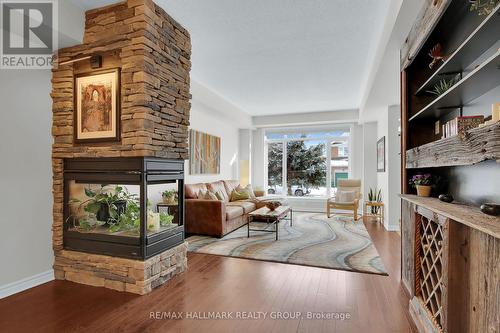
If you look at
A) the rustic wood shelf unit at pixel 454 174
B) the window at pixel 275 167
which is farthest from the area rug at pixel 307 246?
the window at pixel 275 167

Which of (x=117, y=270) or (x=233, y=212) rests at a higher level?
(x=233, y=212)

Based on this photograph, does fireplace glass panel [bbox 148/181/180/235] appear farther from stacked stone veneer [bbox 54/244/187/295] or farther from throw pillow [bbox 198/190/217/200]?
throw pillow [bbox 198/190/217/200]

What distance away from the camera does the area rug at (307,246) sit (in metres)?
3.41

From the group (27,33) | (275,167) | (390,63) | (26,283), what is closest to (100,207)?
(26,283)

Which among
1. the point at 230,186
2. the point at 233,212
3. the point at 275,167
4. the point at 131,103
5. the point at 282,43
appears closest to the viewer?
the point at 131,103

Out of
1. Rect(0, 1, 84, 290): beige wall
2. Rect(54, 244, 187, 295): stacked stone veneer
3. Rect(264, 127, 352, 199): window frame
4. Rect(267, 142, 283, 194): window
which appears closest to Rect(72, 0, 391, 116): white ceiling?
Rect(0, 1, 84, 290): beige wall

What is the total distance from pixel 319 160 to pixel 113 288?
21.5 ft

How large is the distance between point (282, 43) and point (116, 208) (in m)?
2.82

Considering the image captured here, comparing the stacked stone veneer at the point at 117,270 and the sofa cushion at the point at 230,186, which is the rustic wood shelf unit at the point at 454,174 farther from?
the sofa cushion at the point at 230,186

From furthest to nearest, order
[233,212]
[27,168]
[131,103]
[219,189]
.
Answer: [219,189] → [233,212] → [27,168] → [131,103]

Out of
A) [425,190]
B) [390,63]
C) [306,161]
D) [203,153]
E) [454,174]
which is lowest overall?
[425,190]

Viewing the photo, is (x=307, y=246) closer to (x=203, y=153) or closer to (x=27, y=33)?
(x=203, y=153)

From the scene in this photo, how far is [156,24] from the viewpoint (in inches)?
105

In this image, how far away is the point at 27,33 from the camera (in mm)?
2645
